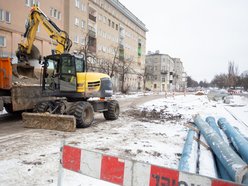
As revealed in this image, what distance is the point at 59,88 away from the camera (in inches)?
407

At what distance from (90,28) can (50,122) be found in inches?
1445

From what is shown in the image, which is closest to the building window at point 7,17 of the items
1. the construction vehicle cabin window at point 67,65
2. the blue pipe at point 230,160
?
the construction vehicle cabin window at point 67,65

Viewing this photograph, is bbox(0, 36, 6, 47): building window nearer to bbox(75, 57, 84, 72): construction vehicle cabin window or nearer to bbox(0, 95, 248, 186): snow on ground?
bbox(75, 57, 84, 72): construction vehicle cabin window

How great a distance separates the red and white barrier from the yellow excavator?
586 centimetres

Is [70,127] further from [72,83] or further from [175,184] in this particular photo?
[175,184]

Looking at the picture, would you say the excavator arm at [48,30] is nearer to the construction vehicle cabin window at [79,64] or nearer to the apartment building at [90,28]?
the construction vehicle cabin window at [79,64]

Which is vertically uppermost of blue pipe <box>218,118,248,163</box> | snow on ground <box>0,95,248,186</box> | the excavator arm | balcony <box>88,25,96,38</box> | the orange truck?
balcony <box>88,25,96,38</box>

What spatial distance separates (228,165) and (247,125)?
764cm

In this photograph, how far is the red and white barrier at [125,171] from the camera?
2.39m

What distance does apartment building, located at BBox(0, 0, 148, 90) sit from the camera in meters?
25.9

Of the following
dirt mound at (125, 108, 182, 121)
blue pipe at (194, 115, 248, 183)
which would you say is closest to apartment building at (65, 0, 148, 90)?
dirt mound at (125, 108, 182, 121)

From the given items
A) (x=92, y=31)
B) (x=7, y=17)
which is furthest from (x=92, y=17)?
(x=7, y=17)

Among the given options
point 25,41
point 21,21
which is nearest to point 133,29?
point 21,21

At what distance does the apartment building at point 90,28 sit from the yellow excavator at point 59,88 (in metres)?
16.0
